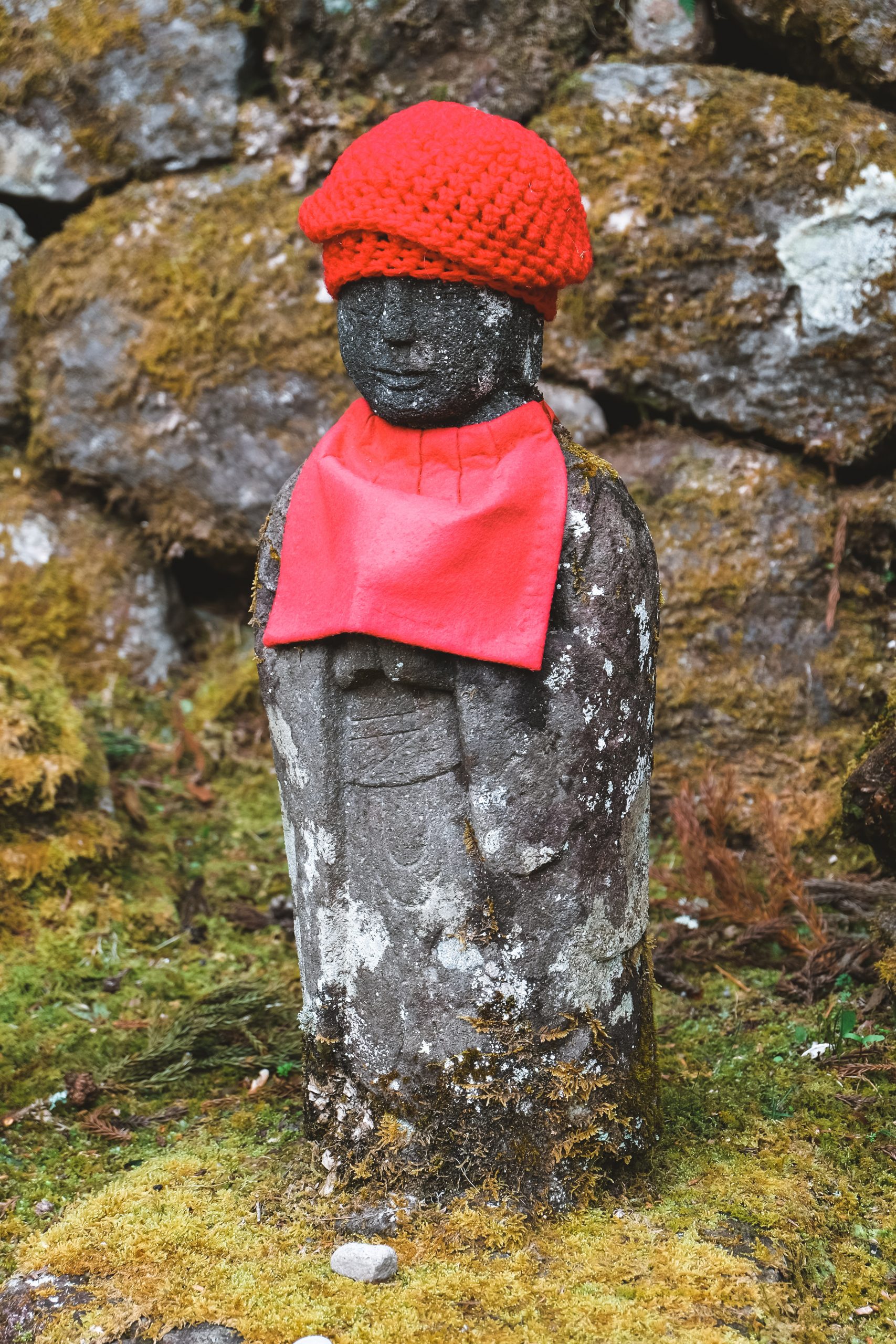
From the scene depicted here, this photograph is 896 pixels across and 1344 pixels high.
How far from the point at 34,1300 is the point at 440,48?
15.1 feet

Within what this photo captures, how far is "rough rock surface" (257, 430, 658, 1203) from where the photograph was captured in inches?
104

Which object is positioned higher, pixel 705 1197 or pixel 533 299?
pixel 533 299

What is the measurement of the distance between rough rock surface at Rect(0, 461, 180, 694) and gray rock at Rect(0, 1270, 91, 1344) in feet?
10.2

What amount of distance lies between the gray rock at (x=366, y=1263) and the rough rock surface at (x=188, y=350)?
3308mm

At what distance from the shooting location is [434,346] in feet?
8.55

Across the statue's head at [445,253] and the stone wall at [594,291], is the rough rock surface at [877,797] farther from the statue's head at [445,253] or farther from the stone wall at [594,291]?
the statue's head at [445,253]

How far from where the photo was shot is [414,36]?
16.5 ft

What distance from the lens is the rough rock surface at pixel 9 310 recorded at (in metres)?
5.40

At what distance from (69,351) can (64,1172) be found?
349 cm

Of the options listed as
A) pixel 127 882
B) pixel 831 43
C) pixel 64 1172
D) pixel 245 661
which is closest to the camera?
pixel 64 1172

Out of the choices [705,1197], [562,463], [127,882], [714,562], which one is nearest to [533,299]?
[562,463]

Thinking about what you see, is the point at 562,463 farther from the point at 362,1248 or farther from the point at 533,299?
the point at 362,1248

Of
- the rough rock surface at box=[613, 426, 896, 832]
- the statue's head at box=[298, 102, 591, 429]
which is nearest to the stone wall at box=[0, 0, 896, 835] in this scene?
the rough rock surface at box=[613, 426, 896, 832]

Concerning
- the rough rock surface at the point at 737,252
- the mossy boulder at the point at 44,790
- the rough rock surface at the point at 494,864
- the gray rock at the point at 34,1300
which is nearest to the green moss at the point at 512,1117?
the rough rock surface at the point at 494,864
